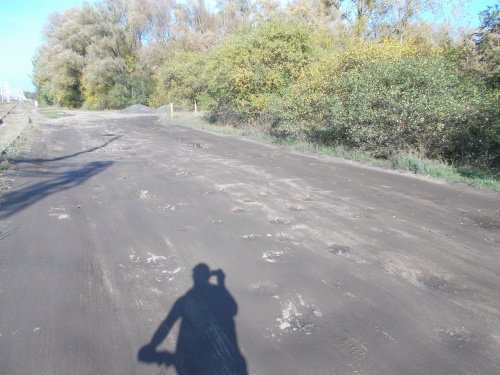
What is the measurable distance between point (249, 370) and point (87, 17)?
57.3 metres

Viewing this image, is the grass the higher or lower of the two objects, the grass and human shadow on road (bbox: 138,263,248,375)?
the higher

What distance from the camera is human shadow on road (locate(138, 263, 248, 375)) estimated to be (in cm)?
268

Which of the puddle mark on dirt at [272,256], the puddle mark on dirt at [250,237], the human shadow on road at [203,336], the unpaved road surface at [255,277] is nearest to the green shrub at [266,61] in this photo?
the unpaved road surface at [255,277]

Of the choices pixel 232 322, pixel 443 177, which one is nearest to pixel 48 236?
pixel 232 322

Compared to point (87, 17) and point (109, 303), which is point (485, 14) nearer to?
point (109, 303)

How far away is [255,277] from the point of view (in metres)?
3.97

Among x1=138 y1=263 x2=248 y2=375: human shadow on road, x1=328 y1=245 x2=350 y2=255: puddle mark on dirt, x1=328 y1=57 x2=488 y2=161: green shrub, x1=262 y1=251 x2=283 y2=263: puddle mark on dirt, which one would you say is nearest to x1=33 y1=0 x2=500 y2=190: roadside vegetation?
x1=328 y1=57 x2=488 y2=161: green shrub

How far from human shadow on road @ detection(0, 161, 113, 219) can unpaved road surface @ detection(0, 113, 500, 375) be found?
0.07 metres

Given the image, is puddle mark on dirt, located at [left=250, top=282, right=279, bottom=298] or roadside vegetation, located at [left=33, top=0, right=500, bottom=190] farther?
roadside vegetation, located at [left=33, top=0, right=500, bottom=190]

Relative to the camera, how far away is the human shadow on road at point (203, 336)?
268cm

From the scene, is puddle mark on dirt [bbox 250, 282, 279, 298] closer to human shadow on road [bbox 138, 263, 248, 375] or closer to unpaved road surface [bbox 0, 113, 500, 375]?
unpaved road surface [bbox 0, 113, 500, 375]

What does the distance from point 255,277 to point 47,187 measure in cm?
621

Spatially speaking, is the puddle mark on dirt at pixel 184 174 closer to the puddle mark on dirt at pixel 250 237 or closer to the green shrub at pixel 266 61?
the puddle mark on dirt at pixel 250 237

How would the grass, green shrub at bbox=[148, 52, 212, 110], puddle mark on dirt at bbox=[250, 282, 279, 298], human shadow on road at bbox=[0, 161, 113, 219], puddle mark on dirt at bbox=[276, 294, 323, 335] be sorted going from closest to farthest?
puddle mark on dirt at bbox=[276, 294, 323, 335], puddle mark on dirt at bbox=[250, 282, 279, 298], human shadow on road at bbox=[0, 161, 113, 219], the grass, green shrub at bbox=[148, 52, 212, 110]
